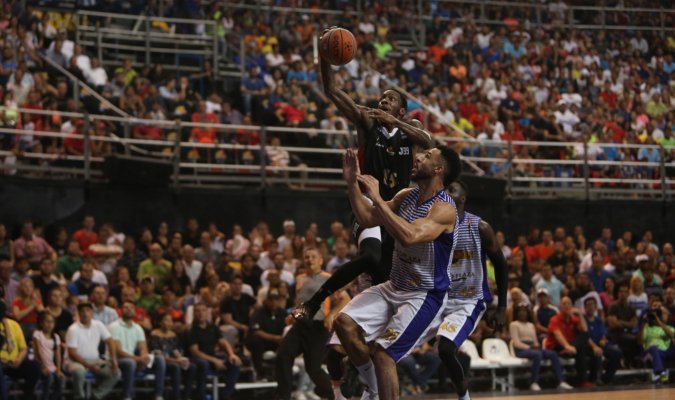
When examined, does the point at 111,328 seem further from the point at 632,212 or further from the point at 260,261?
the point at 632,212

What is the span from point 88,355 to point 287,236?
16.1 feet

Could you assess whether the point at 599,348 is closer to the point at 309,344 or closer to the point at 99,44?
A: the point at 309,344

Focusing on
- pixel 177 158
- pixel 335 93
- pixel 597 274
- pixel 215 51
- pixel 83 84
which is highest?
pixel 335 93

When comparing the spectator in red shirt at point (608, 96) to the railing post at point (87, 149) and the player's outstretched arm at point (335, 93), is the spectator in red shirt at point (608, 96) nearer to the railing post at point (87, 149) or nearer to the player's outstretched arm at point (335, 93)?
the railing post at point (87, 149)

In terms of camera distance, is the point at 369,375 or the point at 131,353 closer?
the point at 369,375

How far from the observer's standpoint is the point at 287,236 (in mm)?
17875

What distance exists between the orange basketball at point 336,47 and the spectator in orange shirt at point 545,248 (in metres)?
10.8

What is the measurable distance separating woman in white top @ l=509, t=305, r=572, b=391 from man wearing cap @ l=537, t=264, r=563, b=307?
4.46ft

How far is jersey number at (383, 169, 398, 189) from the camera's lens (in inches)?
375

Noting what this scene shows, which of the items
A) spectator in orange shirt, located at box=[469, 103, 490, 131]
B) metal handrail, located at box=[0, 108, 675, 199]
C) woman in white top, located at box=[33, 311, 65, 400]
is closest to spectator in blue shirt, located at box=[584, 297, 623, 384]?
metal handrail, located at box=[0, 108, 675, 199]

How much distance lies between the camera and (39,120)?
1797cm

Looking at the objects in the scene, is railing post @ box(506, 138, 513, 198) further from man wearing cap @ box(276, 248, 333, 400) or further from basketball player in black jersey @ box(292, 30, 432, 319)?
basketball player in black jersey @ box(292, 30, 432, 319)

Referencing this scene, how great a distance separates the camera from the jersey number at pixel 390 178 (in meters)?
9.53

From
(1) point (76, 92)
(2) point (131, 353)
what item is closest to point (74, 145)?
(1) point (76, 92)
